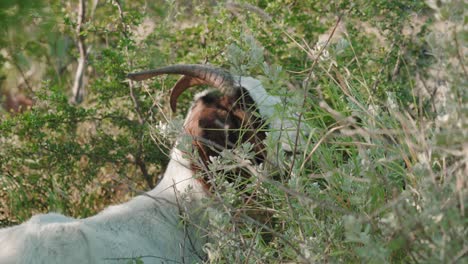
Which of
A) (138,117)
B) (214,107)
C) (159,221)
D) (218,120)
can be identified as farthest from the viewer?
(138,117)

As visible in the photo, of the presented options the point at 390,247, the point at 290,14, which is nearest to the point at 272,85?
the point at 390,247

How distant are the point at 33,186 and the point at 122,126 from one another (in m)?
0.90

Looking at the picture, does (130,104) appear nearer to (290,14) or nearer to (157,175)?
(157,175)

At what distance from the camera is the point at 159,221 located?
189 inches

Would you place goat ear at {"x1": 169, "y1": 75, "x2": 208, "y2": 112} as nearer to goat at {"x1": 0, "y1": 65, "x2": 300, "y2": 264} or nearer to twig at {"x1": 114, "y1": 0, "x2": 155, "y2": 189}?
goat at {"x1": 0, "y1": 65, "x2": 300, "y2": 264}

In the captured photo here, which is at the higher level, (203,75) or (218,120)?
(203,75)

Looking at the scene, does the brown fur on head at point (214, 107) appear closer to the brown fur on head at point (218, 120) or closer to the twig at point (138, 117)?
the brown fur on head at point (218, 120)

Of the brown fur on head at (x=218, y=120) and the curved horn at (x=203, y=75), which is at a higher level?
the curved horn at (x=203, y=75)

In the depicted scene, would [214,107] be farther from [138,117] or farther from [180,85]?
[138,117]

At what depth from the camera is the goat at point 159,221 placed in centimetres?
427

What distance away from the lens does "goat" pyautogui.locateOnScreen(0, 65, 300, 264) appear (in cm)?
427

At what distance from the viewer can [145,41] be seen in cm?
634

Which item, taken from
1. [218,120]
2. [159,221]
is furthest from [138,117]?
[159,221]

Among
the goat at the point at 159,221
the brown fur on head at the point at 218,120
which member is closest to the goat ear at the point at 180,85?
the goat at the point at 159,221
